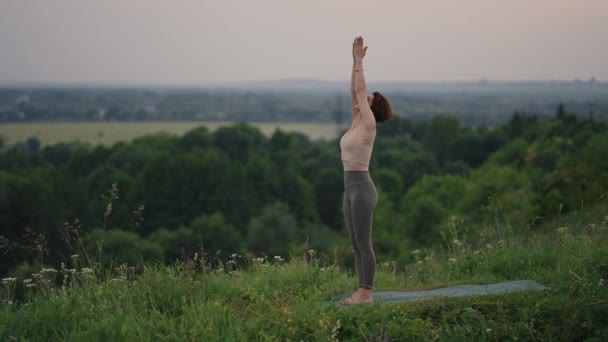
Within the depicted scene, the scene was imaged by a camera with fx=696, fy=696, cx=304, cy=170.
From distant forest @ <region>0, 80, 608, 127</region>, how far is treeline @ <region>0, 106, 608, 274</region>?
13.8 m

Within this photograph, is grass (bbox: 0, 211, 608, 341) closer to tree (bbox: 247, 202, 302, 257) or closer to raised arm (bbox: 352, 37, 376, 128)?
raised arm (bbox: 352, 37, 376, 128)

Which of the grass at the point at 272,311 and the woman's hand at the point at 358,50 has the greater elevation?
the woman's hand at the point at 358,50

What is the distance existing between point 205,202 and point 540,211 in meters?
47.8

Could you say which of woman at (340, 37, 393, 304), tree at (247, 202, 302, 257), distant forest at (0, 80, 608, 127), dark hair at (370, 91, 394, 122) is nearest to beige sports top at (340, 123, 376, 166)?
woman at (340, 37, 393, 304)

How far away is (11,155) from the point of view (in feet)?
249

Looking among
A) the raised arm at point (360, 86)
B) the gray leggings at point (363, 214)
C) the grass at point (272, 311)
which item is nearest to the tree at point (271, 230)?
the grass at point (272, 311)

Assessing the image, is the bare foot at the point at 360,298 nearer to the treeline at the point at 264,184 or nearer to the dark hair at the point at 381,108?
the dark hair at the point at 381,108

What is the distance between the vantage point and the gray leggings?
805 cm

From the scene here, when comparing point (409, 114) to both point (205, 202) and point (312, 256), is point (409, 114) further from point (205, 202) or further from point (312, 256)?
point (312, 256)

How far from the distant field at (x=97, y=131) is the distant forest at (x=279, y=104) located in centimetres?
494

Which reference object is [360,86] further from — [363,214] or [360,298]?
[360,298]

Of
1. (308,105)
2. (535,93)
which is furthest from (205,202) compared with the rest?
(308,105)

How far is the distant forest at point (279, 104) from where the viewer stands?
11331 cm

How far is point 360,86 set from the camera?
810cm
